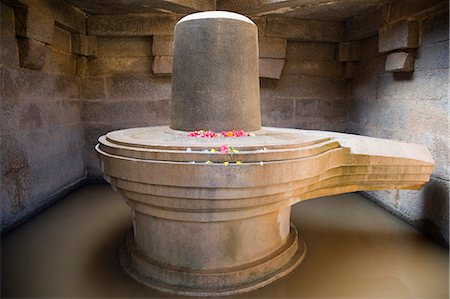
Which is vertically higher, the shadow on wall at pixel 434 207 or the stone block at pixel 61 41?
the stone block at pixel 61 41

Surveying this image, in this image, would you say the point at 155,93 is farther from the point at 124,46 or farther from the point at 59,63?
the point at 59,63

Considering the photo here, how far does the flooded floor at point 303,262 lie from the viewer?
7.05 ft

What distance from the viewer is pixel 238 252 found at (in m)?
2.20

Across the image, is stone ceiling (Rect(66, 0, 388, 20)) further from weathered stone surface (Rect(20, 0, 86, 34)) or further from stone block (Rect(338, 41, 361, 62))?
stone block (Rect(338, 41, 361, 62))

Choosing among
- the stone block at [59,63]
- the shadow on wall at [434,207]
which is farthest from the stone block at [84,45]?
the shadow on wall at [434,207]

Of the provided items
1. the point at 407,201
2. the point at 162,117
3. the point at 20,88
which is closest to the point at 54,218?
the point at 20,88

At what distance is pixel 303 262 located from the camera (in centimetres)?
251

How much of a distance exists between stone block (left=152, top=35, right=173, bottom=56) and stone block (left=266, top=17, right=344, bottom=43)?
1250mm

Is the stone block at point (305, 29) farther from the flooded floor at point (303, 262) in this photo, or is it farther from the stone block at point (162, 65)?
the flooded floor at point (303, 262)

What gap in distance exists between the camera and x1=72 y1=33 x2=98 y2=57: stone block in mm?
4125

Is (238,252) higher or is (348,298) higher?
(238,252)

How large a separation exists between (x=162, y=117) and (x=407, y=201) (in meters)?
3.08

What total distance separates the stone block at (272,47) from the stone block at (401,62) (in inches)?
54.2

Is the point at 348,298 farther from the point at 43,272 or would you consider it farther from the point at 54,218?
the point at 54,218
